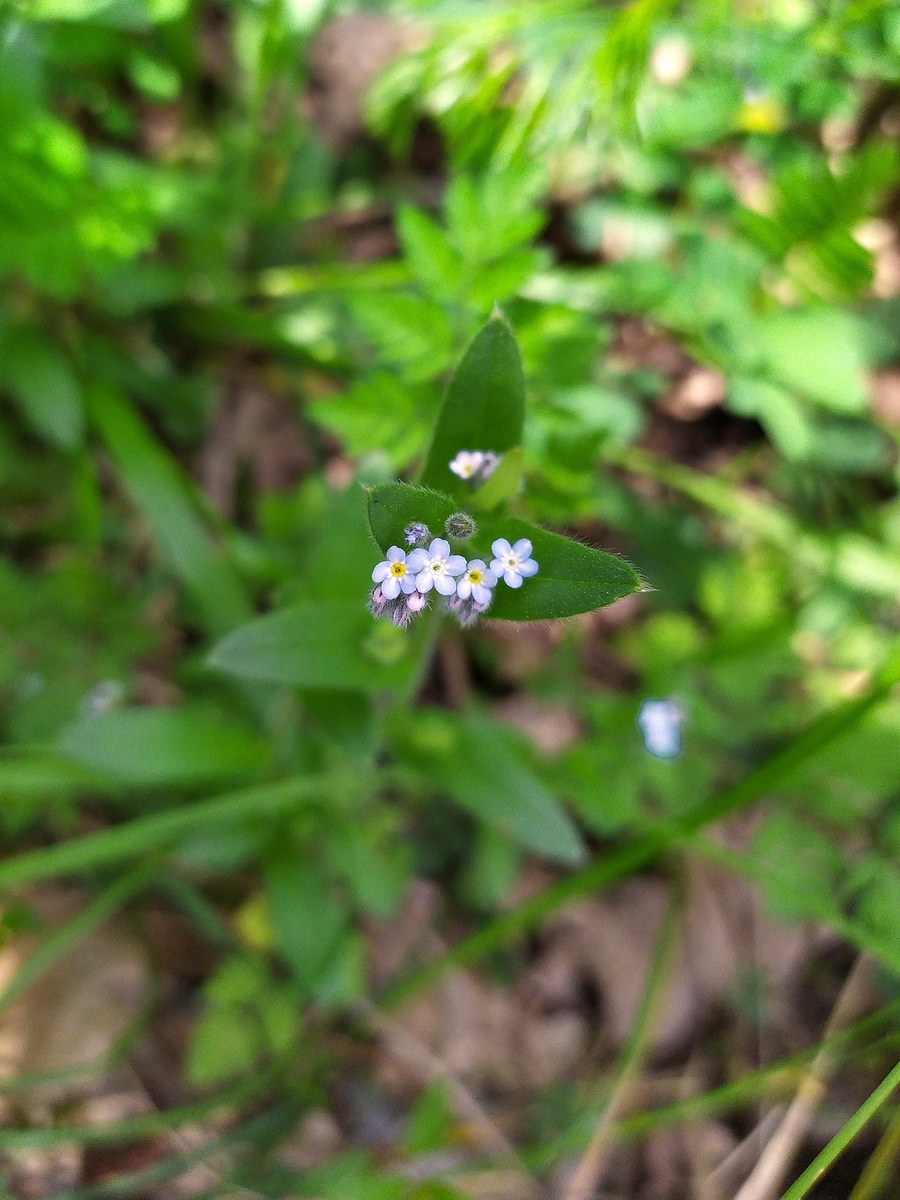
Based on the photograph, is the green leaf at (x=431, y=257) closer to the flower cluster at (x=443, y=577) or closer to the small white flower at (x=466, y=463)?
the small white flower at (x=466, y=463)

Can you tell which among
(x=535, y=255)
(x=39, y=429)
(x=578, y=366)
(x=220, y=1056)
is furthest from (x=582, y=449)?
(x=220, y=1056)

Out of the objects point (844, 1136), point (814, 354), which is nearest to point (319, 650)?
point (844, 1136)

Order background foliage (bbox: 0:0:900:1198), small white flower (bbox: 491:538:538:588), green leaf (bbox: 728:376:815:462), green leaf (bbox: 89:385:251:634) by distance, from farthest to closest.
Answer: green leaf (bbox: 89:385:251:634)
green leaf (bbox: 728:376:815:462)
background foliage (bbox: 0:0:900:1198)
small white flower (bbox: 491:538:538:588)

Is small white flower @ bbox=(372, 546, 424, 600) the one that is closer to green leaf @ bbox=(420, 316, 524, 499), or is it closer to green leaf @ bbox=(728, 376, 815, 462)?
green leaf @ bbox=(420, 316, 524, 499)

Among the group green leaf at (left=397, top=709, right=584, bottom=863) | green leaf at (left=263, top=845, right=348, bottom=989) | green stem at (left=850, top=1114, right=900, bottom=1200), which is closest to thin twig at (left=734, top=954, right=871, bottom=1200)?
green stem at (left=850, top=1114, right=900, bottom=1200)

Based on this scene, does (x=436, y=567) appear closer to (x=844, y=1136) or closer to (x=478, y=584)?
(x=478, y=584)

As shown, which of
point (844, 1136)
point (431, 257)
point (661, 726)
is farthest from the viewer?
point (661, 726)
